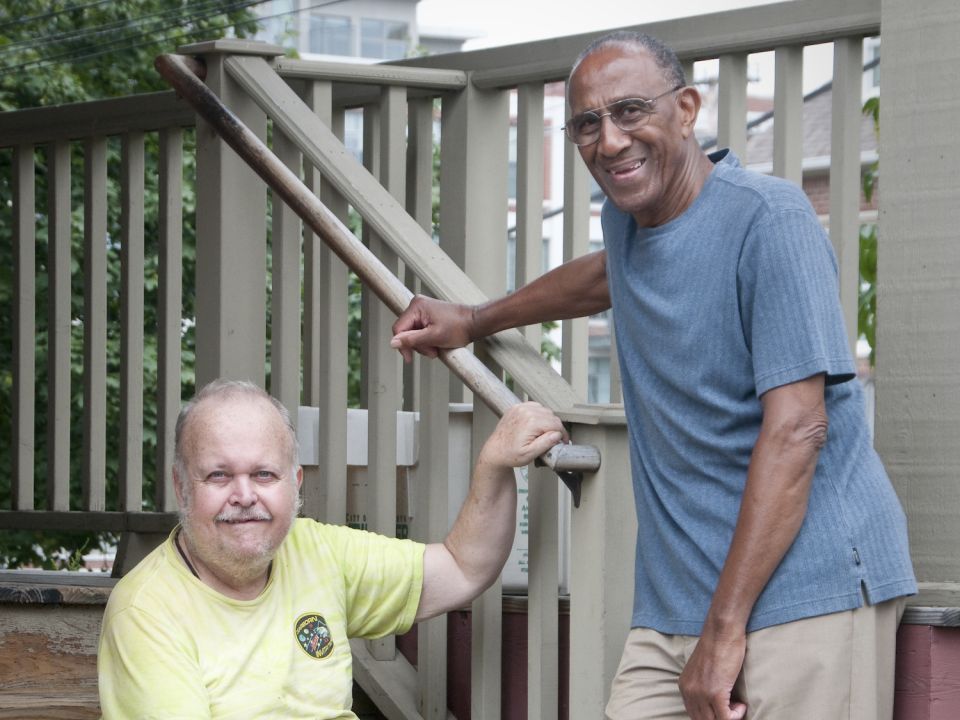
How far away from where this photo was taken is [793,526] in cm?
186

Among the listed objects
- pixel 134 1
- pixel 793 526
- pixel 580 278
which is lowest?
pixel 793 526

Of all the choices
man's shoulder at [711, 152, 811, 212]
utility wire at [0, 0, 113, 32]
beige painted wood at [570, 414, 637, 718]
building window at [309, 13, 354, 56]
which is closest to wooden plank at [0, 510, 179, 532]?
beige painted wood at [570, 414, 637, 718]

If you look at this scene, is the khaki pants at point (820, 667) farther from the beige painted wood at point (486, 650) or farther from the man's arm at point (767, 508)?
the beige painted wood at point (486, 650)

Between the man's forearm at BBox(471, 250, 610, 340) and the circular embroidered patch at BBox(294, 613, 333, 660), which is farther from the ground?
the man's forearm at BBox(471, 250, 610, 340)

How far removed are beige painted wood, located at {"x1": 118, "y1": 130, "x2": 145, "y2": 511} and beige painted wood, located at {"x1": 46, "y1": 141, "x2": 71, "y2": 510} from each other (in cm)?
20

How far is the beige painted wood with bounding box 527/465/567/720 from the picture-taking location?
2.41 m

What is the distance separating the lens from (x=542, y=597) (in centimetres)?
242

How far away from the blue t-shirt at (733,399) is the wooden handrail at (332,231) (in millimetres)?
185

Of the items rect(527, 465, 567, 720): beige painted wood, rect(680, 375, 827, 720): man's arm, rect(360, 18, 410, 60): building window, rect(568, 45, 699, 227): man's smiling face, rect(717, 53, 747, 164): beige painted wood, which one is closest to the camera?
rect(680, 375, 827, 720): man's arm

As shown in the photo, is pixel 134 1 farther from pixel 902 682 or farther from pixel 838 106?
pixel 902 682

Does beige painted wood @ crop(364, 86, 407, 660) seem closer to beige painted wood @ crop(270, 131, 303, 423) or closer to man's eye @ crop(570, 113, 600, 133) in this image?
beige painted wood @ crop(270, 131, 303, 423)

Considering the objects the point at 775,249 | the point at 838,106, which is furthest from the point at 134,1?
the point at 775,249

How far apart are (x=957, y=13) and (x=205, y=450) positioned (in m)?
1.41

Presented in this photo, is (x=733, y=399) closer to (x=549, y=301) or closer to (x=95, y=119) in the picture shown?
(x=549, y=301)
